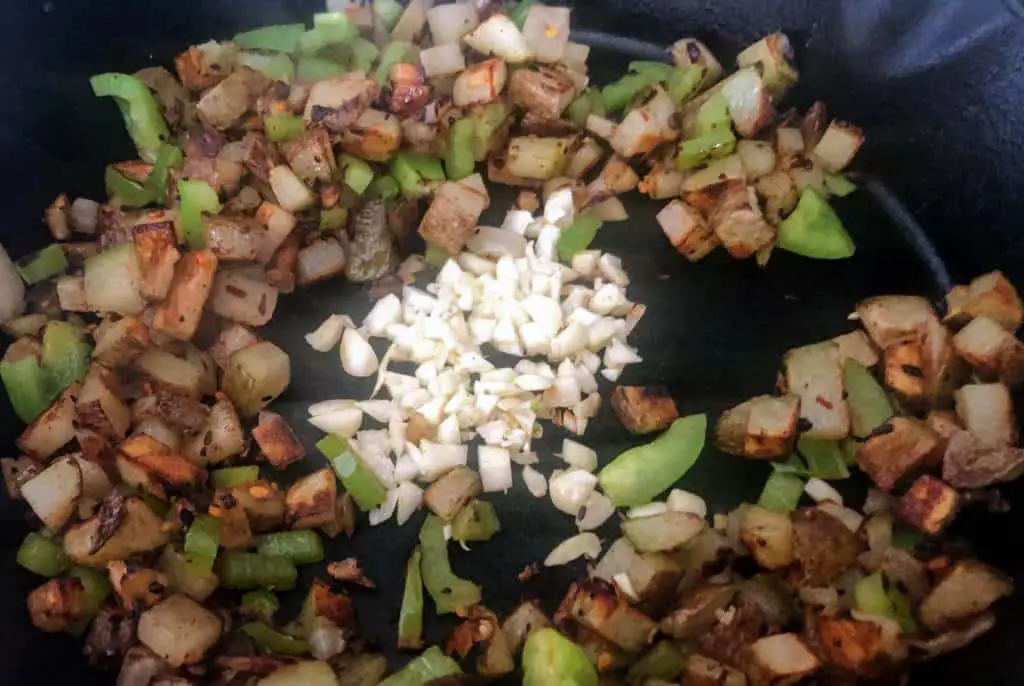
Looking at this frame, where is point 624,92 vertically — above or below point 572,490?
above

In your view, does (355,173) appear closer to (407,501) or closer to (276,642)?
(407,501)

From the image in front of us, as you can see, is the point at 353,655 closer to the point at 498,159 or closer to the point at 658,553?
the point at 658,553

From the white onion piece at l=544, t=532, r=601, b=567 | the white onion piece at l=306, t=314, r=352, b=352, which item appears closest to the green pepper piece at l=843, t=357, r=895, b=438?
the white onion piece at l=544, t=532, r=601, b=567

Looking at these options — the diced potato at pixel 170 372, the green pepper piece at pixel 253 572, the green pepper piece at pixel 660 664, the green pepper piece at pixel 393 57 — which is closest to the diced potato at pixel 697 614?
the green pepper piece at pixel 660 664

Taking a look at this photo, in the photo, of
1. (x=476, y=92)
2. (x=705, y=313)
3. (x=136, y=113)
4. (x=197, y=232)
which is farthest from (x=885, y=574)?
(x=136, y=113)

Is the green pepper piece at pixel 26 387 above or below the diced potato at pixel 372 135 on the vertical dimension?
below

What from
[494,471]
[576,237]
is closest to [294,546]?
[494,471]

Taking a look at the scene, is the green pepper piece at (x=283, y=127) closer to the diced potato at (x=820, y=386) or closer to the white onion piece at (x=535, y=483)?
the white onion piece at (x=535, y=483)
